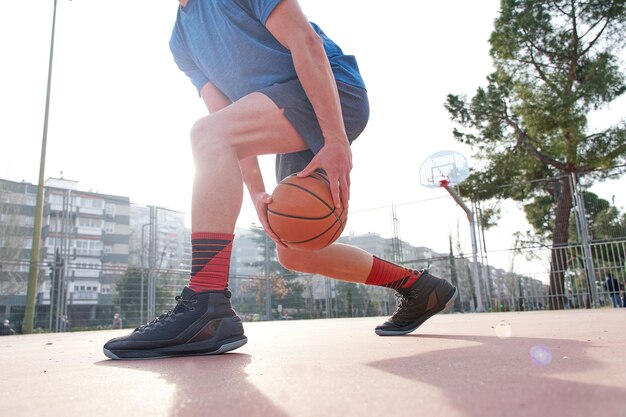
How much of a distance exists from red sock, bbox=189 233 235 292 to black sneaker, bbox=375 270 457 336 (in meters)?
0.98

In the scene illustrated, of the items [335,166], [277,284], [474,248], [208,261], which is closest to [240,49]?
[335,166]

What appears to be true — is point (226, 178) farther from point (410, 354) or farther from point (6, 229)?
point (6, 229)

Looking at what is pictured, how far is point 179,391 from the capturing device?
2.83ft

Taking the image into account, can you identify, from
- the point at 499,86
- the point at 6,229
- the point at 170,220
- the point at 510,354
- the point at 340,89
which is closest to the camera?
the point at 510,354

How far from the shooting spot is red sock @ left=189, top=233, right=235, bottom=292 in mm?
1555

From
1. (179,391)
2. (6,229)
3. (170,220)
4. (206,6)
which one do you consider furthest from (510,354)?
(170,220)

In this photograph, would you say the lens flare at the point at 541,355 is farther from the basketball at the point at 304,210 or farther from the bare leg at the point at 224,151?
the bare leg at the point at 224,151

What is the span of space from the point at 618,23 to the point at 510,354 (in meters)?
14.4

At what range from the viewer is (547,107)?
38.2 feet

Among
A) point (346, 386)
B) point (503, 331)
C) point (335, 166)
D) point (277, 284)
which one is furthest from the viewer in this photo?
point (277, 284)

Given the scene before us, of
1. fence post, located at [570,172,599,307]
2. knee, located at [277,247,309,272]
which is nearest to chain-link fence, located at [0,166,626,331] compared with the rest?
fence post, located at [570,172,599,307]

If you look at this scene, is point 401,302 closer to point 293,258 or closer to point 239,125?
point 293,258

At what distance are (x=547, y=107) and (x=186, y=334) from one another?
12147 mm

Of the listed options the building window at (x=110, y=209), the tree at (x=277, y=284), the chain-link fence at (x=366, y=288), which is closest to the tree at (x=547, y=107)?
the chain-link fence at (x=366, y=288)
